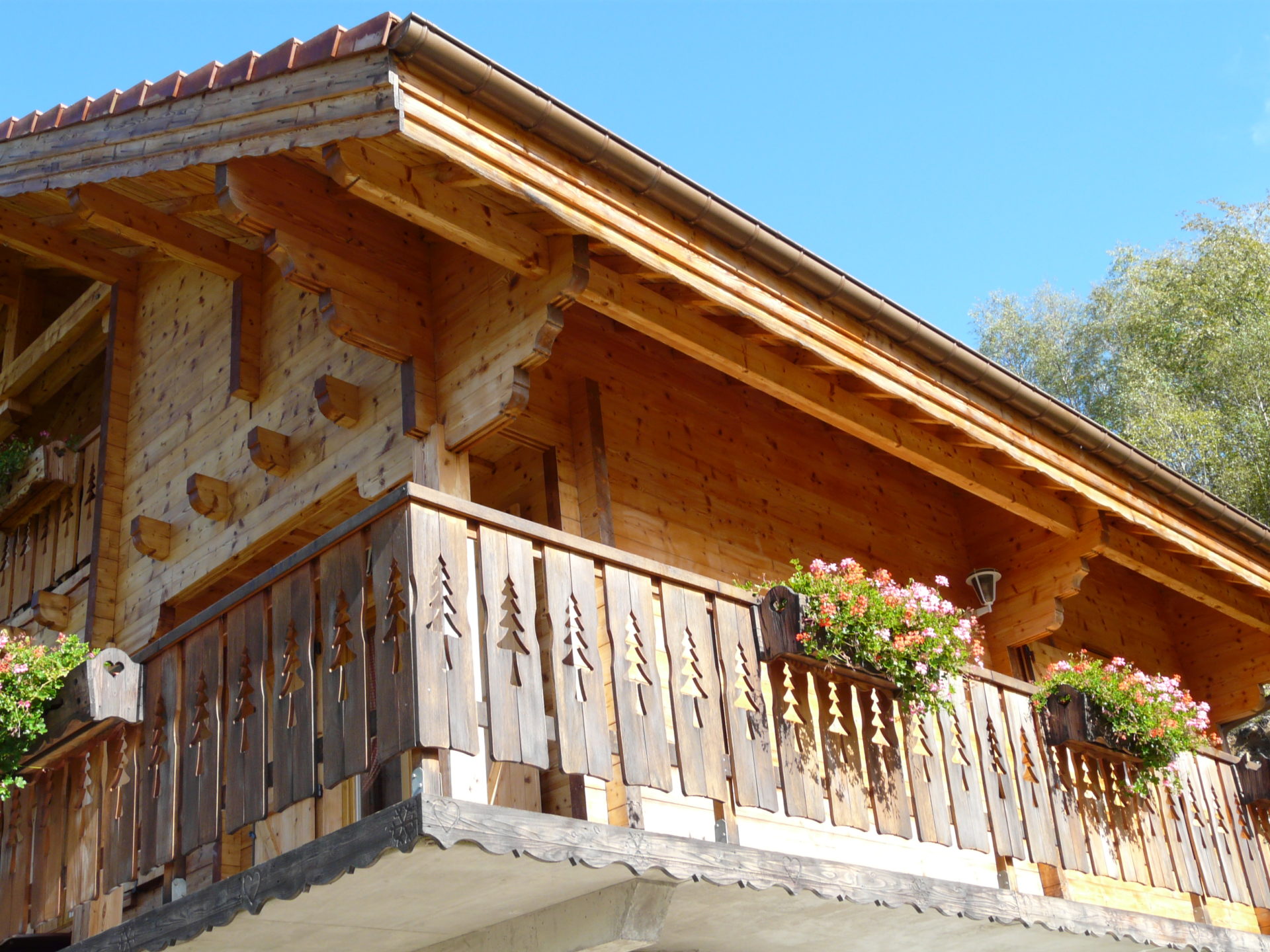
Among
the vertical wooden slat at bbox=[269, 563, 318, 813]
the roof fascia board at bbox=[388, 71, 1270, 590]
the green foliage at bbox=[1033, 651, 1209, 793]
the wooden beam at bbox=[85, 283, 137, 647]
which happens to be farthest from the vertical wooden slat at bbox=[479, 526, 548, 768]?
the wooden beam at bbox=[85, 283, 137, 647]

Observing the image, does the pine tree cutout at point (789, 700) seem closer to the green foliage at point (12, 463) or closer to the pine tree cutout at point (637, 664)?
the pine tree cutout at point (637, 664)

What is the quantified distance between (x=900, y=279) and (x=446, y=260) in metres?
47.8

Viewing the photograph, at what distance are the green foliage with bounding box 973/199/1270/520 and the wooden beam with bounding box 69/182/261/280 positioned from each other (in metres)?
18.7

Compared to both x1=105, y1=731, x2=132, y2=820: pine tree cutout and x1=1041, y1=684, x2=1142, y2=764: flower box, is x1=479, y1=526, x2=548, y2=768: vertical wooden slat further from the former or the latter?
x1=1041, y1=684, x2=1142, y2=764: flower box

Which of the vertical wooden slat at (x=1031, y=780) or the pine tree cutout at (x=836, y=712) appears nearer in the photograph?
the pine tree cutout at (x=836, y=712)

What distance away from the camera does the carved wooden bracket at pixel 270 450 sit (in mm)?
8227

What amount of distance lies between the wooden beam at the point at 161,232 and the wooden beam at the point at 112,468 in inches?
66.2

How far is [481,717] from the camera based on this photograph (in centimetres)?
489

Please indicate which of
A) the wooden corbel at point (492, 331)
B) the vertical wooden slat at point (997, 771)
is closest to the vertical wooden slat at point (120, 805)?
the wooden corbel at point (492, 331)

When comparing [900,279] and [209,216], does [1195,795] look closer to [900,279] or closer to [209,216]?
[209,216]

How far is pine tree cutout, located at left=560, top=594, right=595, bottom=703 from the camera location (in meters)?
5.19

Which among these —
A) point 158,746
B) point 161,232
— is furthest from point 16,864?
point 161,232

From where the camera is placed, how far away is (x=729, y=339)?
24.5 ft

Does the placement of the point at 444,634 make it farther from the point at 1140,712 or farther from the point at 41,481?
the point at 41,481
